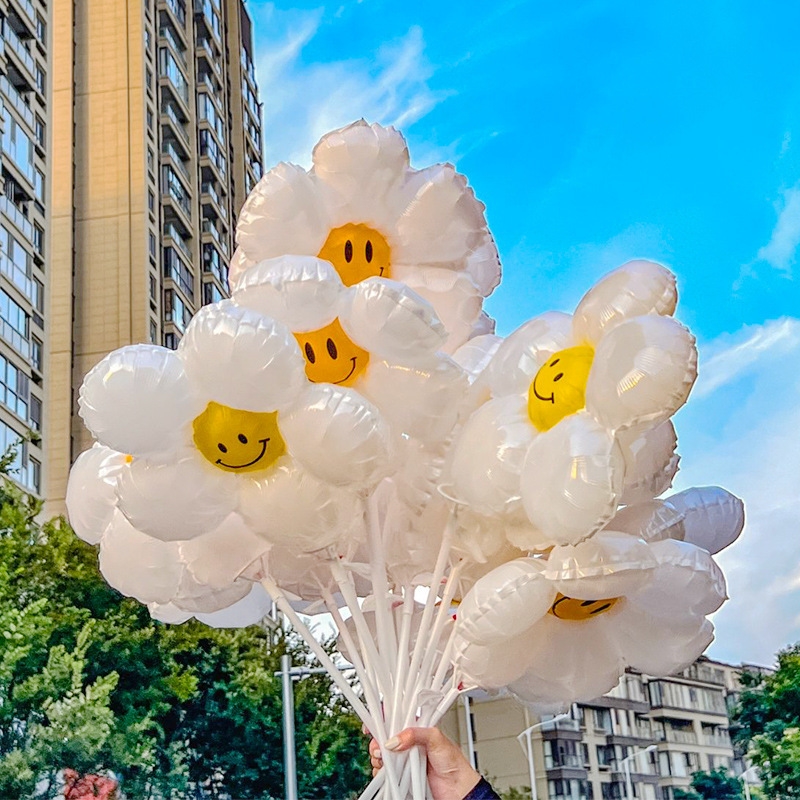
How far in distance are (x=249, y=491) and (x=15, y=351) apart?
16.4 meters

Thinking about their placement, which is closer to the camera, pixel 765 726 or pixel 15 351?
pixel 15 351

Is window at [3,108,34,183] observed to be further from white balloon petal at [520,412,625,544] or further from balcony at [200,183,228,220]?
white balloon petal at [520,412,625,544]

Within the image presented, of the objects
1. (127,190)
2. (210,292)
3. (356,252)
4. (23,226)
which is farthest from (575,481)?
(210,292)

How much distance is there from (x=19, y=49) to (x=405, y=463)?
771 inches

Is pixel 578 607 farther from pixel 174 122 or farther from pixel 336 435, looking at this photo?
pixel 174 122

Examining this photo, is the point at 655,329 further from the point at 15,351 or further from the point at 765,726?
the point at 765,726

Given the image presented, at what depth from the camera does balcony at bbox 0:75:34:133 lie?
63.7 ft

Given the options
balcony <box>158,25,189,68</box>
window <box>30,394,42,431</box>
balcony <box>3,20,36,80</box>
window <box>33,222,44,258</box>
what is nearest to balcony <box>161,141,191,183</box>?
balcony <box>158,25,189,68</box>

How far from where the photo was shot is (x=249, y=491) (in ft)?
9.77

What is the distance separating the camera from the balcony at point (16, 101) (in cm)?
1942

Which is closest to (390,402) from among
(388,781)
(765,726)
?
(388,781)

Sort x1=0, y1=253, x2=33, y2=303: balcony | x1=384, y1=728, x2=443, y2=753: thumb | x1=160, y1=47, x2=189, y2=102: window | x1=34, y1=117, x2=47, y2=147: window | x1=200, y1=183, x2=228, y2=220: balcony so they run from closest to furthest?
x1=384, y1=728, x2=443, y2=753: thumb → x1=0, y1=253, x2=33, y2=303: balcony → x1=34, y1=117, x2=47, y2=147: window → x1=160, y1=47, x2=189, y2=102: window → x1=200, y1=183, x2=228, y2=220: balcony

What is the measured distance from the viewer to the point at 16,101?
20.0 m

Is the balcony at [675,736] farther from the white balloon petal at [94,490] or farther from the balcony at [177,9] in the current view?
the white balloon petal at [94,490]
